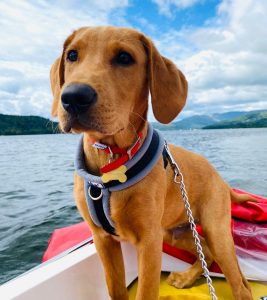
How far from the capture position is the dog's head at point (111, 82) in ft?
7.13

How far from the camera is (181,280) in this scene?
12.4ft

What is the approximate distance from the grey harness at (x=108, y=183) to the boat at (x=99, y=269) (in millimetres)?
721

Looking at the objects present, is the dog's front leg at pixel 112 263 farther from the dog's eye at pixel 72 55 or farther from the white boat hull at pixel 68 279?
the dog's eye at pixel 72 55

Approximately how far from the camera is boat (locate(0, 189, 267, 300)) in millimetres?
2912

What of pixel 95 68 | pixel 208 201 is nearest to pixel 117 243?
pixel 208 201

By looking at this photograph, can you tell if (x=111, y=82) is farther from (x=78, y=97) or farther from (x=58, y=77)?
(x=58, y=77)

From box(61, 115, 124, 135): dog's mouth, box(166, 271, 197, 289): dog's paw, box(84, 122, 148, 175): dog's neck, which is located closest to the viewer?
box(61, 115, 124, 135): dog's mouth

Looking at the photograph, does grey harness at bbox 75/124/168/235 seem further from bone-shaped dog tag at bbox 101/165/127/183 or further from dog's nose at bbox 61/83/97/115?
dog's nose at bbox 61/83/97/115

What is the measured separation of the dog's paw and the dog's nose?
2411 mm

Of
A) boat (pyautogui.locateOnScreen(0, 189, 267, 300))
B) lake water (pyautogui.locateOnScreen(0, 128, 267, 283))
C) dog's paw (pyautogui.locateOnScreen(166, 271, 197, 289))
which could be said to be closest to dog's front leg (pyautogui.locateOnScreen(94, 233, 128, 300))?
boat (pyautogui.locateOnScreen(0, 189, 267, 300))

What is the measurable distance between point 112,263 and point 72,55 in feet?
5.70

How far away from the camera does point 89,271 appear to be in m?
3.39

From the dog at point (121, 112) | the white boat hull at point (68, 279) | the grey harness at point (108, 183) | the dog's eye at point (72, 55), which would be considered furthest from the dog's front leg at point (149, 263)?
the dog's eye at point (72, 55)

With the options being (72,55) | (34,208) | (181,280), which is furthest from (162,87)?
(34,208)
